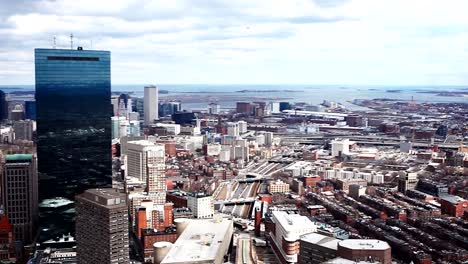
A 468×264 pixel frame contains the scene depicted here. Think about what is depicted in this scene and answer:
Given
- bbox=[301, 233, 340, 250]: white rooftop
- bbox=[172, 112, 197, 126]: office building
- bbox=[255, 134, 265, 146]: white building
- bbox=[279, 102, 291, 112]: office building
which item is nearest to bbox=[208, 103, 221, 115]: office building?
bbox=[279, 102, 291, 112]: office building

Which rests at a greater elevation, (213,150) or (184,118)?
(184,118)

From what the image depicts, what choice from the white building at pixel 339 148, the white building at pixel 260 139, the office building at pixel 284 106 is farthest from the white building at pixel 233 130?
the office building at pixel 284 106

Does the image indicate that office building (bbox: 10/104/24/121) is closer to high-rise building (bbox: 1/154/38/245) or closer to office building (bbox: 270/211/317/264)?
high-rise building (bbox: 1/154/38/245)

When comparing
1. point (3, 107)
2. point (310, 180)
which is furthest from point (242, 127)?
point (3, 107)

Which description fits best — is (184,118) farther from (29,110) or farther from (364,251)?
(364,251)

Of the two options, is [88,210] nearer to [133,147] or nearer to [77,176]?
[77,176]

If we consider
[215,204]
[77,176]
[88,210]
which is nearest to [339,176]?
[215,204]
